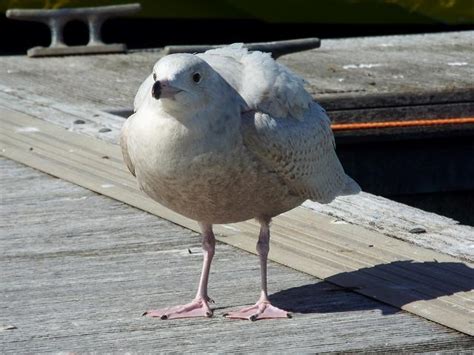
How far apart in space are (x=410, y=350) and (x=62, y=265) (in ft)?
5.67


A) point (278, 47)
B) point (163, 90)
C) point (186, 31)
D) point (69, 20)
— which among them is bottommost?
point (186, 31)

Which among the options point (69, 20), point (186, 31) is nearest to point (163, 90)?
point (69, 20)

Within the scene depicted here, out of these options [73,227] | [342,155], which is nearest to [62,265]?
[73,227]

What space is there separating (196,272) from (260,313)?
695mm

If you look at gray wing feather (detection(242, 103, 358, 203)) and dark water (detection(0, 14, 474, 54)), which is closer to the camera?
gray wing feather (detection(242, 103, 358, 203))

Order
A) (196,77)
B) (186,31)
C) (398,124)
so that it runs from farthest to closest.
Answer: (186,31), (398,124), (196,77)

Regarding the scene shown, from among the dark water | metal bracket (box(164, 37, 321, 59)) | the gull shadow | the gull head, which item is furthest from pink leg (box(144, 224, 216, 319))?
the dark water

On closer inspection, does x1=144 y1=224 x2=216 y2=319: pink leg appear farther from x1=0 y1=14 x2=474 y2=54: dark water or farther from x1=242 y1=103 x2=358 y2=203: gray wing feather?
x1=0 y1=14 x2=474 y2=54: dark water

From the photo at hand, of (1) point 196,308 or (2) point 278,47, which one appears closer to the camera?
(1) point 196,308

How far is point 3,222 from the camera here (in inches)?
250

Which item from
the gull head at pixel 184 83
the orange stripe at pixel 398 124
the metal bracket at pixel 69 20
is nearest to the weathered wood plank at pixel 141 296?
the gull head at pixel 184 83

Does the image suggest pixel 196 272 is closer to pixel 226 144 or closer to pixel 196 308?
pixel 196 308

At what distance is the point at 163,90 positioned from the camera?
4434mm

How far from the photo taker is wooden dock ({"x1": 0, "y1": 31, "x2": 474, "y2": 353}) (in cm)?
470
